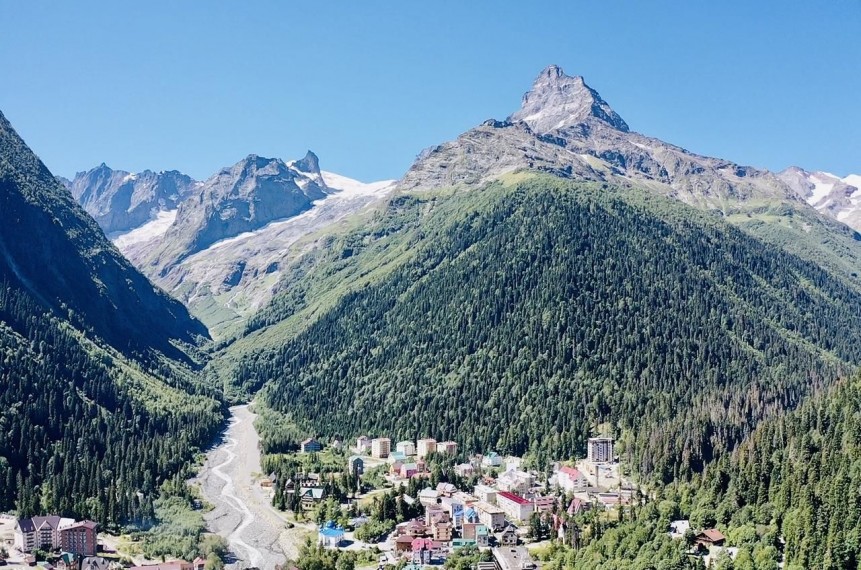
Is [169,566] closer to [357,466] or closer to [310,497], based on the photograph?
[310,497]

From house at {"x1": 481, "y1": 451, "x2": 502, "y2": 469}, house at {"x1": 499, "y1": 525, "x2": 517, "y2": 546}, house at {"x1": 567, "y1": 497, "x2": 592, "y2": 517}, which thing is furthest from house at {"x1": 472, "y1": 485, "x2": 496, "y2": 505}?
house at {"x1": 481, "y1": 451, "x2": 502, "y2": 469}

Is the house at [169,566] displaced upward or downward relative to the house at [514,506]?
downward

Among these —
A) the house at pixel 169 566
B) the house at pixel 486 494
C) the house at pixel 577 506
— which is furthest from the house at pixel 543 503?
the house at pixel 169 566

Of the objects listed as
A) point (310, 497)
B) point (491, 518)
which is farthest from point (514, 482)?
point (310, 497)

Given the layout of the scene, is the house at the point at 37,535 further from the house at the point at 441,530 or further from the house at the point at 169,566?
the house at the point at 441,530

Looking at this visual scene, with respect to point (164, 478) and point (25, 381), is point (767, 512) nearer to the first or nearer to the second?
point (164, 478)

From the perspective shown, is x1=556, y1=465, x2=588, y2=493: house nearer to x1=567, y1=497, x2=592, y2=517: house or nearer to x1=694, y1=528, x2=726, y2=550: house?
x1=567, y1=497, x2=592, y2=517: house
